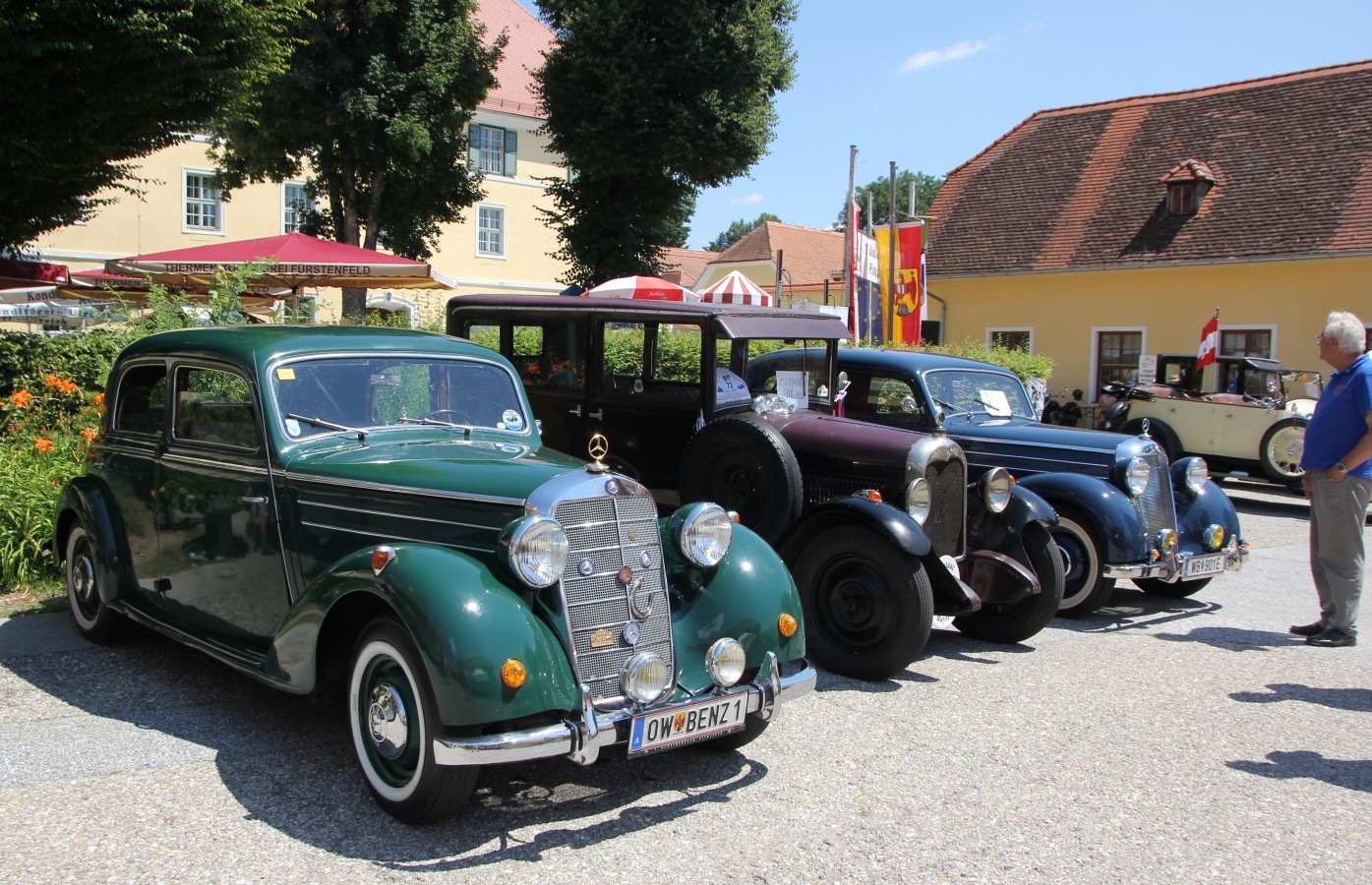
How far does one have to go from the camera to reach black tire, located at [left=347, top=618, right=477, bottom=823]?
3.53m

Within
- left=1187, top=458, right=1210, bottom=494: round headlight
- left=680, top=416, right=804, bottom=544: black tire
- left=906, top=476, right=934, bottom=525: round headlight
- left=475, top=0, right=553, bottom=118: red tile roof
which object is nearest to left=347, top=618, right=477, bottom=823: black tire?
left=680, top=416, right=804, bottom=544: black tire

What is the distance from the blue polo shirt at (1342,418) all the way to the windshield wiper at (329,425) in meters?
5.54

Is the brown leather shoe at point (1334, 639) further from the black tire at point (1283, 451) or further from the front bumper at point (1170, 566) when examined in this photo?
the black tire at point (1283, 451)

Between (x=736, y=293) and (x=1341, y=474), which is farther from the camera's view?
(x=736, y=293)

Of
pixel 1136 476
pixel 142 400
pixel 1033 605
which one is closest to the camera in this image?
pixel 142 400

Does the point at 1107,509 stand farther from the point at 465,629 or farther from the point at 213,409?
the point at 213,409

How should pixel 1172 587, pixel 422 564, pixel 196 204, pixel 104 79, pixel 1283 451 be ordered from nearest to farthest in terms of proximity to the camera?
pixel 422 564, pixel 1172 587, pixel 104 79, pixel 1283 451, pixel 196 204

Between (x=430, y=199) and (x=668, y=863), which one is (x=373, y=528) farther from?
(x=430, y=199)

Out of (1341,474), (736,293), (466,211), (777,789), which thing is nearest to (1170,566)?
(1341,474)

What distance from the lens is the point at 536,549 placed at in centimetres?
371

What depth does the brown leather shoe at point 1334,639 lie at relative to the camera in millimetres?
6617

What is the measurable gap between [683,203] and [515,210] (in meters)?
13.7

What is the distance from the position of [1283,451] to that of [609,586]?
42.9 feet

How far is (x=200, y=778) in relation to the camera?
4.04 metres
